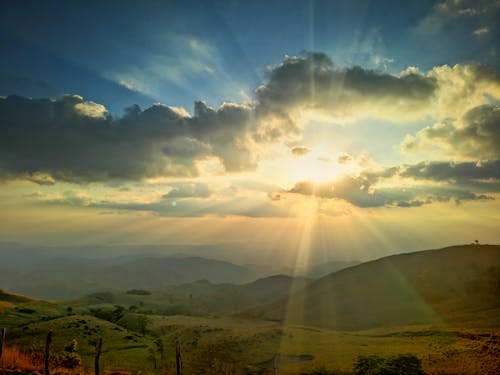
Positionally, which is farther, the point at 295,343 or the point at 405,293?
the point at 405,293

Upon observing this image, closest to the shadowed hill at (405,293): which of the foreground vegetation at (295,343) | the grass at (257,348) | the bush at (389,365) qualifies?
the foreground vegetation at (295,343)

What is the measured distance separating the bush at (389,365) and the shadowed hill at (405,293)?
36.2m

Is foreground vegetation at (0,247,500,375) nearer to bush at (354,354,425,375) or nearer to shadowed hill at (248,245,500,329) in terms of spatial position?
bush at (354,354,425,375)

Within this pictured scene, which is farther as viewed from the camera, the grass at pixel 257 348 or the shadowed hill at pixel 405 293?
the shadowed hill at pixel 405 293

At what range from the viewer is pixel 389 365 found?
33.5 metres

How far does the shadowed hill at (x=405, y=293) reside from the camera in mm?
80688

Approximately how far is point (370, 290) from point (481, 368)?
81490 millimetres

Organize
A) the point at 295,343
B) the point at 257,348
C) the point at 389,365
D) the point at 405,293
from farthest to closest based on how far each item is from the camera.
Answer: the point at 405,293
the point at 295,343
the point at 257,348
the point at 389,365

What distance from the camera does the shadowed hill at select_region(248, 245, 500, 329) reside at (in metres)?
80.7

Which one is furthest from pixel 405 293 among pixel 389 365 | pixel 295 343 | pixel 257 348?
pixel 389 365

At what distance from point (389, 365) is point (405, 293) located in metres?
75.1

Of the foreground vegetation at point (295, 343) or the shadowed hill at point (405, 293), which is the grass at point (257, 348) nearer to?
the foreground vegetation at point (295, 343)

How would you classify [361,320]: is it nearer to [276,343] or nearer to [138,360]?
[276,343]

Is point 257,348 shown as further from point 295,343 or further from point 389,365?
point 389,365
